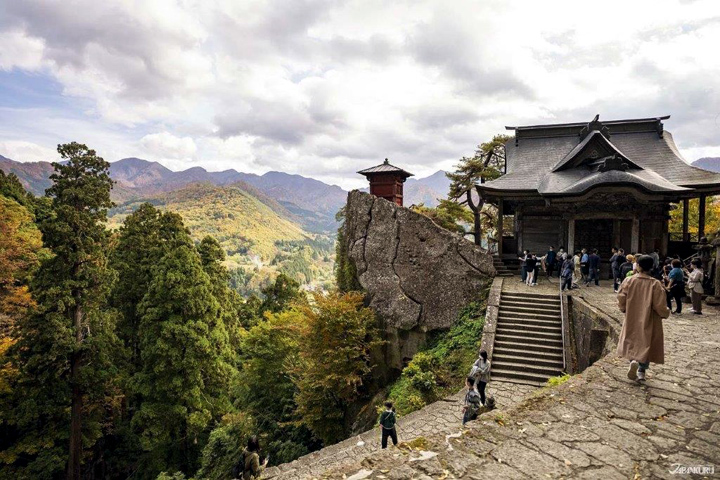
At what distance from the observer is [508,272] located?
1880cm

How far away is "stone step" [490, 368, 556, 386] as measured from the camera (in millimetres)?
10875

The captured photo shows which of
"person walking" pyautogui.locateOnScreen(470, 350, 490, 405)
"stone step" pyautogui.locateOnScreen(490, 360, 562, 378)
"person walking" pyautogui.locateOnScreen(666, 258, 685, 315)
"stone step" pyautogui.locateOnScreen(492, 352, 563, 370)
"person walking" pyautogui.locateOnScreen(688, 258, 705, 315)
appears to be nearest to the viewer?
"person walking" pyautogui.locateOnScreen(470, 350, 490, 405)

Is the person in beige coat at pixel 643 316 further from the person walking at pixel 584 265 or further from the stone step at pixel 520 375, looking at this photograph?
the person walking at pixel 584 265

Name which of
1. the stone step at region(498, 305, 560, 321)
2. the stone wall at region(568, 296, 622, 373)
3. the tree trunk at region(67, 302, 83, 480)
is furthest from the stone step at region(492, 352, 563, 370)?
the tree trunk at region(67, 302, 83, 480)

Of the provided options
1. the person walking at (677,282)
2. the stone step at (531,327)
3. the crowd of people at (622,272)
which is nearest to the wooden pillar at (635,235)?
the crowd of people at (622,272)

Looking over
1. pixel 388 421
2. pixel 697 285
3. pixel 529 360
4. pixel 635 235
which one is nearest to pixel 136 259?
pixel 388 421

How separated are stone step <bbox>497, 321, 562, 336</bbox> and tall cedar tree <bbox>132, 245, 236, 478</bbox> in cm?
1409

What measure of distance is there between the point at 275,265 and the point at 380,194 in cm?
16669

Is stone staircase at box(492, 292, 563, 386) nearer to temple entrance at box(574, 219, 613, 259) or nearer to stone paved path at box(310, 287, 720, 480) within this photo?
stone paved path at box(310, 287, 720, 480)

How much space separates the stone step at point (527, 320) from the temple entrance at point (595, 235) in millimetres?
9303

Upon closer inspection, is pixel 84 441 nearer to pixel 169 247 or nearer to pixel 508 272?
pixel 169 247

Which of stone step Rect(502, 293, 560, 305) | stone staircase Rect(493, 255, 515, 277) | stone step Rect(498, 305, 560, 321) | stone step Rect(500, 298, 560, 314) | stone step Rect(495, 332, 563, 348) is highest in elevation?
stone staircase Rect(493, 255, 515, 277)

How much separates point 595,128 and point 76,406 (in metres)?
32.2

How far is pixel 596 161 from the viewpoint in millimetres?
19828
